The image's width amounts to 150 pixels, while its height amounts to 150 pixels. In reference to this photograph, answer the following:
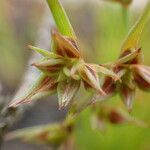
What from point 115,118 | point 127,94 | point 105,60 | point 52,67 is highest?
point 52,67

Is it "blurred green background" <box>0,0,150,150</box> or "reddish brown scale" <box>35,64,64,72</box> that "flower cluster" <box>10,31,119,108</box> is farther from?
"blurred green background" <box>0,0,150,150</box>

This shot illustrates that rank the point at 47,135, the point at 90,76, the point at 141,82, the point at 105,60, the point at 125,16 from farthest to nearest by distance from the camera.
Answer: the point at 105,60, the point at 47,135, the point at 125,16, the point at 141,82, the point at 90,76

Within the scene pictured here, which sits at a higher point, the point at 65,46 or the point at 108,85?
the point at 65,46

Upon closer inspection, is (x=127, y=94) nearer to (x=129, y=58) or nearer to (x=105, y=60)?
(x=129, y=58)

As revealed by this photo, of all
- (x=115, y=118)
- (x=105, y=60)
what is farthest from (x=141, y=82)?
(x=105, y=60)

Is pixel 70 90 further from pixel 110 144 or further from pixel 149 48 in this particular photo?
pixel 149 48

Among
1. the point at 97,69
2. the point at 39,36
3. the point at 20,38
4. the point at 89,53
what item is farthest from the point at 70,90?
the point at 20,38

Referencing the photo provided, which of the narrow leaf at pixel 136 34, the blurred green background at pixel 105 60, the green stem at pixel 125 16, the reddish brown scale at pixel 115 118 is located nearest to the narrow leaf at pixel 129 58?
the narrow leaf at pixel 136 34

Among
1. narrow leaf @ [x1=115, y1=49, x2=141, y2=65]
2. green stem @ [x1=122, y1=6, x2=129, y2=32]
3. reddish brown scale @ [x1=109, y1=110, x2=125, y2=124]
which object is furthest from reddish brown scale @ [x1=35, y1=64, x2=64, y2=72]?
reddish brown scale @ [x1=109, y1=110, x2=125, y2=124]

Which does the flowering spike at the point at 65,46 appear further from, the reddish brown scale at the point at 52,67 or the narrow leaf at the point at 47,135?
the narrow leaf at the point at 47,135

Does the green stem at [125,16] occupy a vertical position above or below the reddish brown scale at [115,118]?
above
